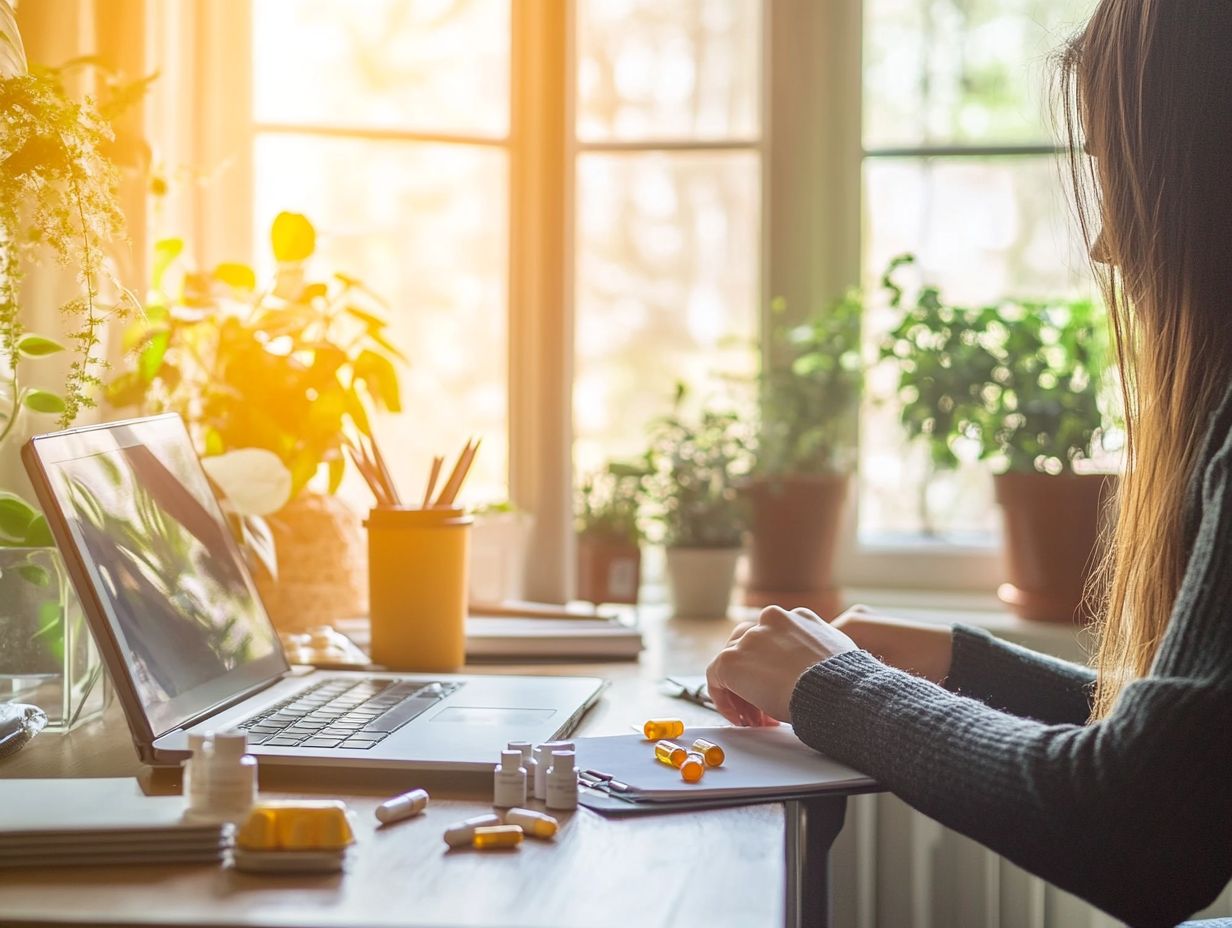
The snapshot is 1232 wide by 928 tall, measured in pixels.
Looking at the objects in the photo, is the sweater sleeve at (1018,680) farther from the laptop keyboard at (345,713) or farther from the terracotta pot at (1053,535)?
the terracotta pot at (1053,535)

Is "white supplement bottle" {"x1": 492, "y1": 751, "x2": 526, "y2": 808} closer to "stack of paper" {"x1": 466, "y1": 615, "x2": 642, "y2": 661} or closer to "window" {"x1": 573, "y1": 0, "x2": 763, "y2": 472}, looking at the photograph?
"stack of paper" {"x1": 466, "y1": 615, "x2": 642, "y2": 661}

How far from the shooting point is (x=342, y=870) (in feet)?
2.31

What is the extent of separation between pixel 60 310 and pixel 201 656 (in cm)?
31

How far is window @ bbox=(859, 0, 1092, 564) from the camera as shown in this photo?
208 cm

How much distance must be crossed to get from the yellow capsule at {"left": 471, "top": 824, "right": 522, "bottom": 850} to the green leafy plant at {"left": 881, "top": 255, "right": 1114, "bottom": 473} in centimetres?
128

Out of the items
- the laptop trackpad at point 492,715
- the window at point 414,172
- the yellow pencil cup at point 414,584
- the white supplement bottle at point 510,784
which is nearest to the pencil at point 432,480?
the yellow pencil cup at point 414,584

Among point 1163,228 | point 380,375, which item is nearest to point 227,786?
point 1163,228

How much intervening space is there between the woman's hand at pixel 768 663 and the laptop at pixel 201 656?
13 centimetres

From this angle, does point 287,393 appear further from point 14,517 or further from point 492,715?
point 492,715

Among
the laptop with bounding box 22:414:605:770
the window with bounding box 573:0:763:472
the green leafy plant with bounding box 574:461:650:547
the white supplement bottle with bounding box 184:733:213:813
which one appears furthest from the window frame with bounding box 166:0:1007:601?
the white supplement bottle with bounding box 184:733:213:813

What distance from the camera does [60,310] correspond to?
107 cm

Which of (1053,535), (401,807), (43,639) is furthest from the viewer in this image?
(1053,535)

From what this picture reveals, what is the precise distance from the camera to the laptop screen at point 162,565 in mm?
904

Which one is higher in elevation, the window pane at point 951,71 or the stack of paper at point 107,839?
the window pane at point 951,71
